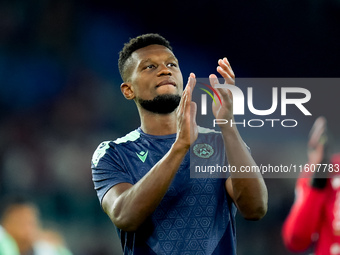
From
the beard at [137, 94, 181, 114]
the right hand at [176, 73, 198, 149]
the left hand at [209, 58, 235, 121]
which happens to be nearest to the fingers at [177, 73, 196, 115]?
the right hand at [176, 73, 198, 149]

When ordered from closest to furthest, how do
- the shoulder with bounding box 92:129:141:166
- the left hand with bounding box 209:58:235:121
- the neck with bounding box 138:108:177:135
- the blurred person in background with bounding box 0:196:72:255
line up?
1. the left hand with bounding box 209:58:235:121
2. the shoulder with bounding box 92:129:141:166
3. the neck with bounding box 138:108:177:135
4. the blurred person in background with bounding box 0:196:72:255

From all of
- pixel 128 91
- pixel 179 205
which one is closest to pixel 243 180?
pixel 179 205

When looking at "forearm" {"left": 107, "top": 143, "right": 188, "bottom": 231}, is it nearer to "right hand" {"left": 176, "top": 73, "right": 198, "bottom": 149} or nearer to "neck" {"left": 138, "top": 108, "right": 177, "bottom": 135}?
"right hand" {"left": 176, "top": 73, "right": 198, "bottom": 149}

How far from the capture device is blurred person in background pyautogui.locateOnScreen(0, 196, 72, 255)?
4.62 m

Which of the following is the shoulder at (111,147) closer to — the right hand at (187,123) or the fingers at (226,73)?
the right hand at (187,123)

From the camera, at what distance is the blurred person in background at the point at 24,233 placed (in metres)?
4.62

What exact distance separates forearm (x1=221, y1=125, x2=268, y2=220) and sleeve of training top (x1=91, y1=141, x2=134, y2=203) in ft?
1.55

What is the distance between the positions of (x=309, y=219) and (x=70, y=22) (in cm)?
345

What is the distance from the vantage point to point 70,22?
5230 millimetres

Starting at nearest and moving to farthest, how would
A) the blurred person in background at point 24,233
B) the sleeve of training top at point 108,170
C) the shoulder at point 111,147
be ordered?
1. the sleeve of training top at point 108,170
2. the shoulder at point 111,147
3. the blurred person in background at point 24,233

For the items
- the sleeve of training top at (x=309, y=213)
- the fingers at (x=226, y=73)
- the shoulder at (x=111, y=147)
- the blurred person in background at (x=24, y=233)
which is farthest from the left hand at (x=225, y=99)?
the blurred person in background at (x=24, y=233)

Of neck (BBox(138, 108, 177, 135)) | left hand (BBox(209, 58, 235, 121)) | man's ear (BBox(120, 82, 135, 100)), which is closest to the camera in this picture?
left hand (BBox(209, 58, 235, 121))

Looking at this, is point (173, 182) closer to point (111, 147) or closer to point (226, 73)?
point (111, 147)

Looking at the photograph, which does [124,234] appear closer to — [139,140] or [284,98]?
[139,140]
